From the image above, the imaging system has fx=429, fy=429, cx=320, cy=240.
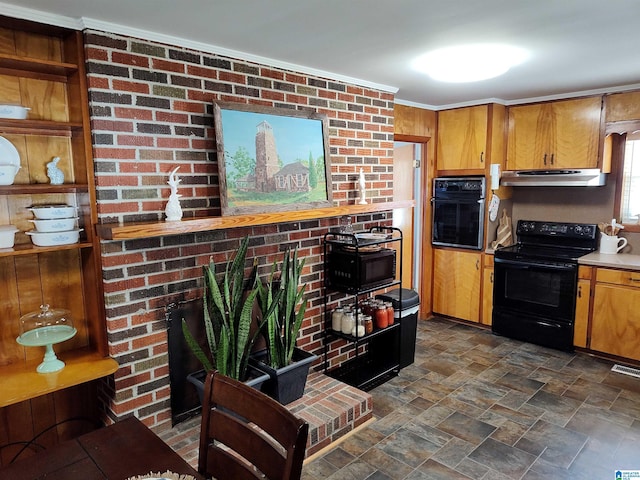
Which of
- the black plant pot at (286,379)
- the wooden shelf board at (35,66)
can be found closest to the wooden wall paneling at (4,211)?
the wooden shelf board at (35,66)

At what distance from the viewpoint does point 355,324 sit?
2.96 m

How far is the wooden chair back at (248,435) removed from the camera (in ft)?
3.46

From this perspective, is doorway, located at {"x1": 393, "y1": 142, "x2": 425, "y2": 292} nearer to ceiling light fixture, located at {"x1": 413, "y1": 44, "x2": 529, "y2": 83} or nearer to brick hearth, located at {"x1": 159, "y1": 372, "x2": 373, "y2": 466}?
ceiling light fixture, located at {"x1": 413, "y1": 44, "x2": 529, "y2": 83}

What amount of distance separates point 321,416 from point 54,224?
1.70 metres

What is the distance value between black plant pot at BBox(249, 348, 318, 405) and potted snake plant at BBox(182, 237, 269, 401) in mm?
66

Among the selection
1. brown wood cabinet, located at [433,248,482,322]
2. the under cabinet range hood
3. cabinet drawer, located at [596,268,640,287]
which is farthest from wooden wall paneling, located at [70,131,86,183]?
cabinet drawer, located at [596,268,640,287]

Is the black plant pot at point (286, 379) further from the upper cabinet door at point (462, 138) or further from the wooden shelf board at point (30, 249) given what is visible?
the upper cabinet door at point (462, 138)

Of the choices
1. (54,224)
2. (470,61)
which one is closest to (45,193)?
(54,224)

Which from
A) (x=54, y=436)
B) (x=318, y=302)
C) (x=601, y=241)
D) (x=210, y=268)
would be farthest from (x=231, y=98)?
(x=601, y=241)

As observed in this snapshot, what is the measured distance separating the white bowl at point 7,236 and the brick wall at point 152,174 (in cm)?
36

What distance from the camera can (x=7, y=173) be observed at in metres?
1.88

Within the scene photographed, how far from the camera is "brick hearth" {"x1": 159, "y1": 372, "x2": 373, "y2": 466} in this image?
224 centimetres

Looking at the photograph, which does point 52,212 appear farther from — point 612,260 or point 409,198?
point 612,260

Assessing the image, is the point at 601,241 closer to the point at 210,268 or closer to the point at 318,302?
the point at 318,302
